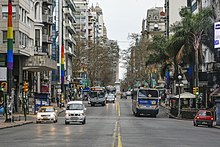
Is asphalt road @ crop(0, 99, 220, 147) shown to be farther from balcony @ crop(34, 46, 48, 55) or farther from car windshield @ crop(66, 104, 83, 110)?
balcony @ crop(34, 46, 48, 55)

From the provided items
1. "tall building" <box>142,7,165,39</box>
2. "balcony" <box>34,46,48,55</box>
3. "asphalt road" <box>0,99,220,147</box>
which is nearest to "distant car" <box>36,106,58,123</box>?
"asphalt road" <box>0,99,220,147</box>

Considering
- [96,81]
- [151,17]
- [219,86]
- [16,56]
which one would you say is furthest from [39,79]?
[151,17]

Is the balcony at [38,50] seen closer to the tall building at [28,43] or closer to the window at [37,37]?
the tall building at [28,43]

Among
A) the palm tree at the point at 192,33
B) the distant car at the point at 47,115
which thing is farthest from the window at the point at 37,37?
the distant car at the point at 47,115

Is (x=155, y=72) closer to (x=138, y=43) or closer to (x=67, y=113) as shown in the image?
(x=138, y=43)

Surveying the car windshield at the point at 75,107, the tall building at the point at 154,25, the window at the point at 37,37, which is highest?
the tall building at the point at 154,25

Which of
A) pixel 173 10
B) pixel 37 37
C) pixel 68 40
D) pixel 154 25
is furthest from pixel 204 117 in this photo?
pixel 154 25

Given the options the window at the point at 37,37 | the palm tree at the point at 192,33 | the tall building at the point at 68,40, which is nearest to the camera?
the palm tree at the point at 192,33

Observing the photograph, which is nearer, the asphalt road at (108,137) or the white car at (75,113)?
the asphalt road at (108,137)

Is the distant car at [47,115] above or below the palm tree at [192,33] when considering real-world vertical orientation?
below

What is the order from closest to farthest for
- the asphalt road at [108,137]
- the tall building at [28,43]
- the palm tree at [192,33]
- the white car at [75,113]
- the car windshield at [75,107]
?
1. the asphalt road at [108,137]
2. the white car at [75,113]
3. the car windshield at [75,107]
4. the palm tree at [192,33]
5. the tall building at [28,43]

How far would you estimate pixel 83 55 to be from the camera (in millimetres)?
123250

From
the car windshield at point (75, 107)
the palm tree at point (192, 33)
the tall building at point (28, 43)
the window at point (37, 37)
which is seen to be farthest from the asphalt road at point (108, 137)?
the window at point (37, 37)

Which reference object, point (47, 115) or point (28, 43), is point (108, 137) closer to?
point (47, 115)
